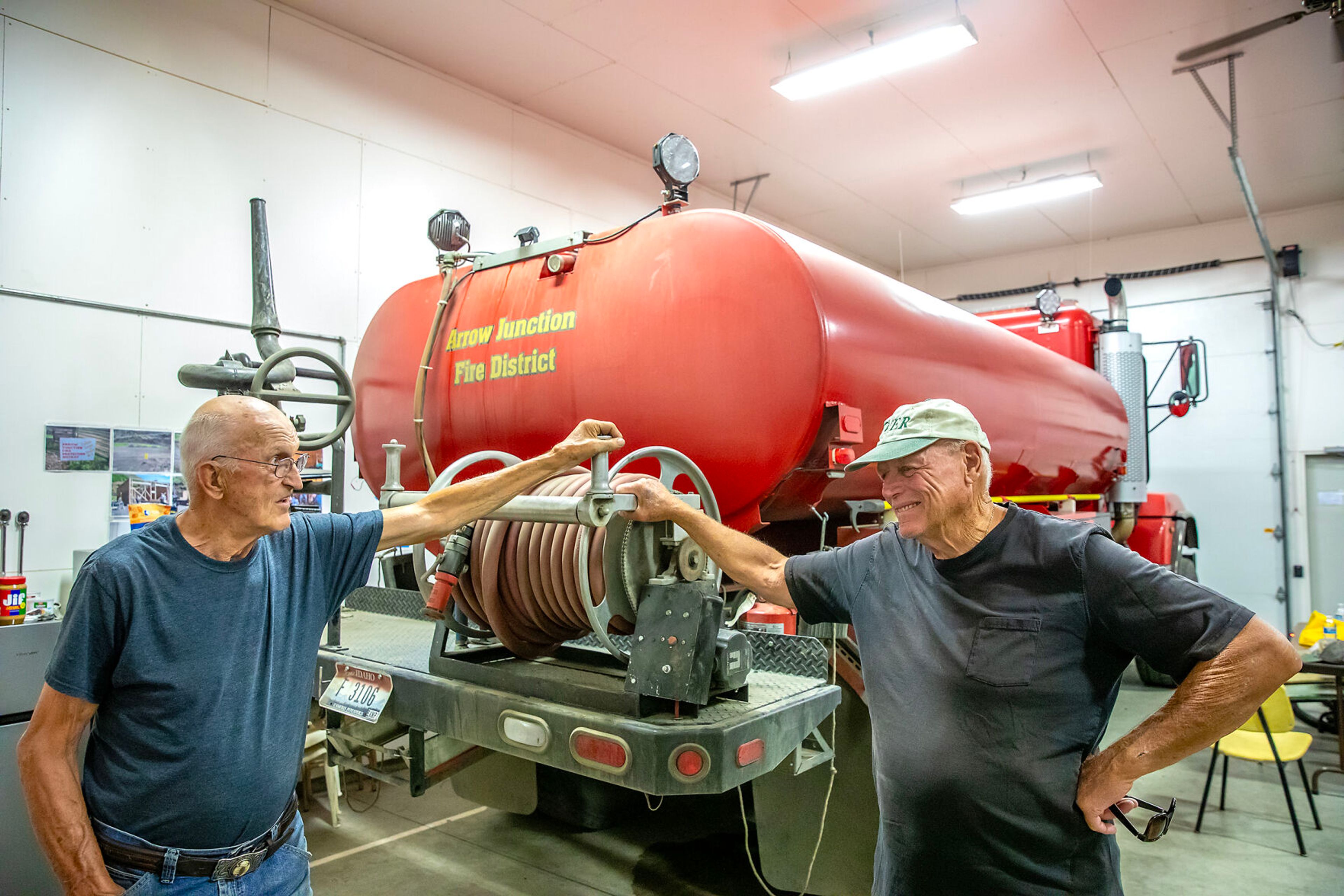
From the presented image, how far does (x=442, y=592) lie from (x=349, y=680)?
793 millimetres

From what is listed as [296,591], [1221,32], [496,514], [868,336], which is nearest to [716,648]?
[496,514]

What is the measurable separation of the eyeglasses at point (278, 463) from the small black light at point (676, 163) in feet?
6.20

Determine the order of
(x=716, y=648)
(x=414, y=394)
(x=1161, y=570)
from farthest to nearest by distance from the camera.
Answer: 1. (x=414, y=394)
2. (x=716, y=648)
3. (x=1161, y=570)

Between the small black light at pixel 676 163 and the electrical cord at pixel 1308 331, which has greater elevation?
the electrical cord at pixel 1308 331

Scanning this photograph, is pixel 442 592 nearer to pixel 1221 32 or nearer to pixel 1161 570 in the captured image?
pixel 1161 570

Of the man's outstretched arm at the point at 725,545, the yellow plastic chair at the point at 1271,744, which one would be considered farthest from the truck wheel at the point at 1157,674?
the man's outstretched arm at the point at 725,545

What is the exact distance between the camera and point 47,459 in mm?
4672

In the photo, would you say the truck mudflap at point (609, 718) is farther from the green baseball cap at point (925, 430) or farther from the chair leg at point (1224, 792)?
the chair leg at point (1224, 792)

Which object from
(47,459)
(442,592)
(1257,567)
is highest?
(47,459)

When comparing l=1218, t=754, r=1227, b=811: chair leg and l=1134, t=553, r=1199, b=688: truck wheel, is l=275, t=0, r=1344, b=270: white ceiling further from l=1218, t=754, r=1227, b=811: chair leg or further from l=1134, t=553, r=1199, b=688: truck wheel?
l=1218, t=754, r=1227, b=811: chair leg

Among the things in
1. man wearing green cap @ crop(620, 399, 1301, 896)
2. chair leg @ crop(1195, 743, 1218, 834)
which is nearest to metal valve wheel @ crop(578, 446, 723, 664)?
man wearing green cap @ crop(620, 399, 1301, 896)

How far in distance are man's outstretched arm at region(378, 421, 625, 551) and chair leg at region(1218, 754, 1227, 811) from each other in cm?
481

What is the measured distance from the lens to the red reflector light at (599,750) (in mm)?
2326

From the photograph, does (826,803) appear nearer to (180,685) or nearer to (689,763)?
(689,763)
